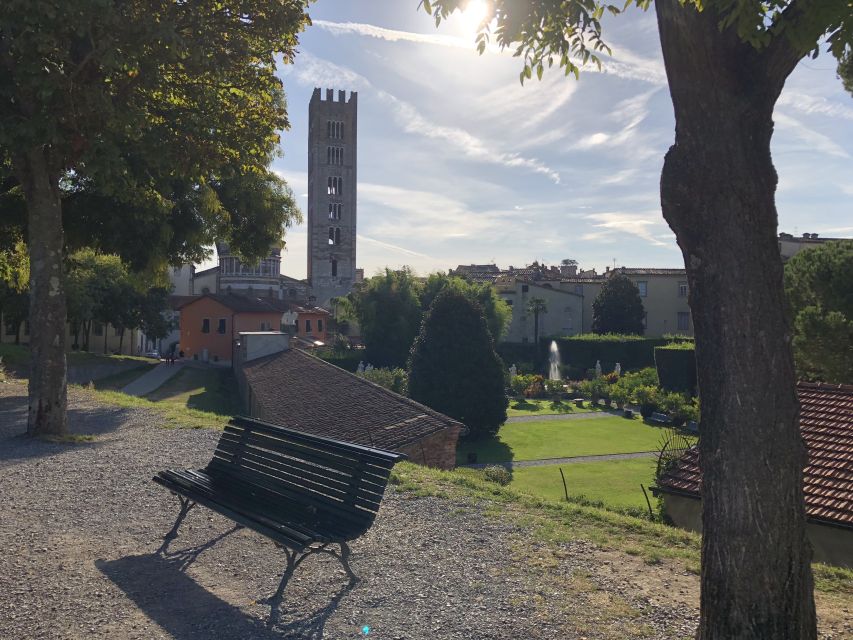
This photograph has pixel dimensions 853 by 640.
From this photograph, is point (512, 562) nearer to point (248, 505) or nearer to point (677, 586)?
point (677, 586)

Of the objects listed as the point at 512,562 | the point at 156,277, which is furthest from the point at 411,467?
the point at 156,277

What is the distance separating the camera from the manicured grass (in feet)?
58.6

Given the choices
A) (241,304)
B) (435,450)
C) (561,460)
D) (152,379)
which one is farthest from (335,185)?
(435,450)

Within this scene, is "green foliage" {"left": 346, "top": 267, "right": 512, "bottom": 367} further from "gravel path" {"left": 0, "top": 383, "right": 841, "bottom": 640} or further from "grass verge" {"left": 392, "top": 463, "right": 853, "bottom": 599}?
"gravel path" {"left": 0, "top": 383, "right": 841, "bottom": 640}

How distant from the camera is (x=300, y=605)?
4.91m

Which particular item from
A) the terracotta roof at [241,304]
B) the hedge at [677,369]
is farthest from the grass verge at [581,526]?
the terracotta roof at [241,304]

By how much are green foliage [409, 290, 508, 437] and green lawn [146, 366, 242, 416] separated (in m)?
8.44

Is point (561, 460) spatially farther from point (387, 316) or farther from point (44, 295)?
point (387, 316)

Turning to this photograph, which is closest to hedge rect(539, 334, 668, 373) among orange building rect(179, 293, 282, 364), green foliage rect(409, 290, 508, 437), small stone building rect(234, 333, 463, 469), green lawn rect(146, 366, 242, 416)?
green foliage rect(409, 290, 508, 437)

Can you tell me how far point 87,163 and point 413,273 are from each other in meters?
41.9

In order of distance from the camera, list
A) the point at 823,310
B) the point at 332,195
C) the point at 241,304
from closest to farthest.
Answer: the point at 823,310, the point at 241,304, the point at 332,195

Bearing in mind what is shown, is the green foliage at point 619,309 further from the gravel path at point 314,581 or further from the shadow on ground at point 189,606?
the shadow on ground at point 189,606

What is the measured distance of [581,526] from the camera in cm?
687

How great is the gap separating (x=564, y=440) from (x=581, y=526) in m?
21.4
